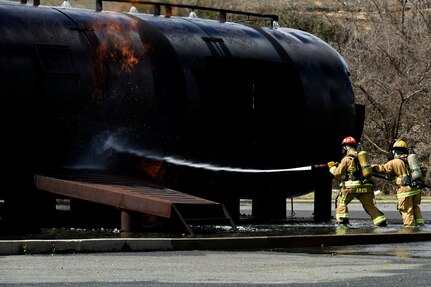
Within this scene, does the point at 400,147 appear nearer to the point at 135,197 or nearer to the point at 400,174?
the point at 400,174

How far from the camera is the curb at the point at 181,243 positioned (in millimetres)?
15180

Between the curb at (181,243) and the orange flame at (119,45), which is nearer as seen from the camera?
the curb at (181,243)

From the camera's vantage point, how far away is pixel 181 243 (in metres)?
16.2

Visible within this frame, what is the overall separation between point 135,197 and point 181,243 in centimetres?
155

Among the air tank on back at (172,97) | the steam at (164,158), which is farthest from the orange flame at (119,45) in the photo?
the steam at (164,158)

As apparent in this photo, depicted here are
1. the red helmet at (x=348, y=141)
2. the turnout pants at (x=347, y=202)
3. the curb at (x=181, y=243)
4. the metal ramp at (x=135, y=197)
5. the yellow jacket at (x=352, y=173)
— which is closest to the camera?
the curb at (x=181, y=243)

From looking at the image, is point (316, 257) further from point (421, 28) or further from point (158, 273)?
point (421, 28)

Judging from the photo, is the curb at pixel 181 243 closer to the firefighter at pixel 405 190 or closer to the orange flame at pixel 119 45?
the firefighter at pixel 405 190

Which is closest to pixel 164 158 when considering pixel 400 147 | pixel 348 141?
pixel 348 141

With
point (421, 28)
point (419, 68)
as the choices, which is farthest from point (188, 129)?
point (421, 28)

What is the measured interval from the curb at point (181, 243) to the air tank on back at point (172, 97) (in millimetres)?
3664

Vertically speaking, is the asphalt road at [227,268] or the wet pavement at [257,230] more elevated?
the asphalt road at [227,268]

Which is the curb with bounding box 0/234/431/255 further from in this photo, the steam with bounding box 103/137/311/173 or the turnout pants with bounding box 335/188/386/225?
the steam with bounding box 103/137/311/173

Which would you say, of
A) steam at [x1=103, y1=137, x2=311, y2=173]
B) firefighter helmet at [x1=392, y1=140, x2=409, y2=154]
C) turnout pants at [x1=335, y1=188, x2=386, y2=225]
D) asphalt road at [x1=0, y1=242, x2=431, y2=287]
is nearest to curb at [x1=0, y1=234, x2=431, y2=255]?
asphalt road at [x1=0, y1=242, x2=431, y2=287]
